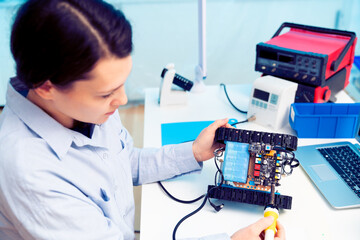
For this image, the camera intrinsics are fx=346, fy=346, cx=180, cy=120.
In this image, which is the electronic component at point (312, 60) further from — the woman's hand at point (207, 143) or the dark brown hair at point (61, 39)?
the dark brown hair at point (61, 39)

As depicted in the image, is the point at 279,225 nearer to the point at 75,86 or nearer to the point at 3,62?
the point at 75,86

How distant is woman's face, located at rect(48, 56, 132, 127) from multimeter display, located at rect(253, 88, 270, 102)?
610mm

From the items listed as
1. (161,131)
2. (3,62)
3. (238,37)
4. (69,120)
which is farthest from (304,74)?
(3,62)

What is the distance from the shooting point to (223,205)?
2.93 ft

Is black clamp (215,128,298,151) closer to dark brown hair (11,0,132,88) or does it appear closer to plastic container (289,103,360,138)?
plastic container (289,103,360,138)

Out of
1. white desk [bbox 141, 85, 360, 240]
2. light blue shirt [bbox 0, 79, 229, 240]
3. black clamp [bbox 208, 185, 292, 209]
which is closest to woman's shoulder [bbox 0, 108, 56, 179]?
light blue shirt [bbox 0, 79, 229, 240]

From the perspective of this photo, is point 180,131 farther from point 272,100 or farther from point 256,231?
point 256,231

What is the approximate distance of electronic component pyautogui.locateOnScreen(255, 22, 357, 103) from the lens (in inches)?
48.0

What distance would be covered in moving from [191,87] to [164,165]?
0.48 meters

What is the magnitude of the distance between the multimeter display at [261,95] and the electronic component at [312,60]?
0.46ft

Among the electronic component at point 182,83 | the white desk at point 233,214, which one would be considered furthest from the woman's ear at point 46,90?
the electronic component at point 182,83

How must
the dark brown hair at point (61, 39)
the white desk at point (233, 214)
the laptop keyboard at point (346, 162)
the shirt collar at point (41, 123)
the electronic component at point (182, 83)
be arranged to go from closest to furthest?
the dark brown hair at point (61, 39) → the shirt collar at point (41, 123) → the white desk at point (233, 214) → the laptop keyboard at point (346, 162) → the electronic component at point (182, 83)

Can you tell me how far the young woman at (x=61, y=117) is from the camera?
0.63 m

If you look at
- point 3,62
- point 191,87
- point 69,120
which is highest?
point 69,120
